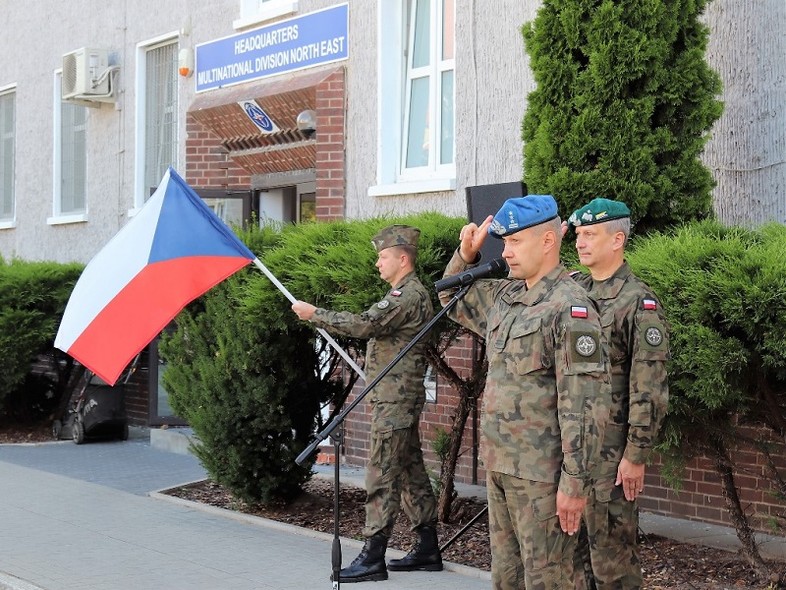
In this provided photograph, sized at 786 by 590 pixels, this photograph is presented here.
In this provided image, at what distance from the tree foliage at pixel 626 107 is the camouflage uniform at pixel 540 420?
2.57 metres

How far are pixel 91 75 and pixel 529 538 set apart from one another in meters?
12.3

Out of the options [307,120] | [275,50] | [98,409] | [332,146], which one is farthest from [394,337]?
[98,409]

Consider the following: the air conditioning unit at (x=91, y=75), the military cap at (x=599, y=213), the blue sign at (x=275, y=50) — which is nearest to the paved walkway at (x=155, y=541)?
the military cap at (x=599, y=213)

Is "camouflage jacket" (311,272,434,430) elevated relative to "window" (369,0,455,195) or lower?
lower

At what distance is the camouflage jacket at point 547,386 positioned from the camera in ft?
15.5

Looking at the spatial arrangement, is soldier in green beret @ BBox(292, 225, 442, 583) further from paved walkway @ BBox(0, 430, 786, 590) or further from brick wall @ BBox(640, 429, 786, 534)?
brick wall @ BBox(640, 429, 786, 534)

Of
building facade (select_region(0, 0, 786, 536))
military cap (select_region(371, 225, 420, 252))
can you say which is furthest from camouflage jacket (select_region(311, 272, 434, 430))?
building facade (select_region(0, 0, 786, 536))

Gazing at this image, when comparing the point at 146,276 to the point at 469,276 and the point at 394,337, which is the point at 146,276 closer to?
the point at 394,337

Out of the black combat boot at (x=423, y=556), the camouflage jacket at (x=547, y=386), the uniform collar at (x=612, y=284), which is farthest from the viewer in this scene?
the black combat boot at (x=423, y=556)

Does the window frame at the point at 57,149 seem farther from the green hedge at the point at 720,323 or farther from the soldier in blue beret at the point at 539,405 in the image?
the soldier in blue beret at the point at 539,405

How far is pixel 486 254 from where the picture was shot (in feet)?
21.3

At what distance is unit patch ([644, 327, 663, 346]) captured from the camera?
17.9 feet

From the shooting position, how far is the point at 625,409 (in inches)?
223

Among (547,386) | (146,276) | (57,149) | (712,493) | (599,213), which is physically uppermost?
(57,149)
